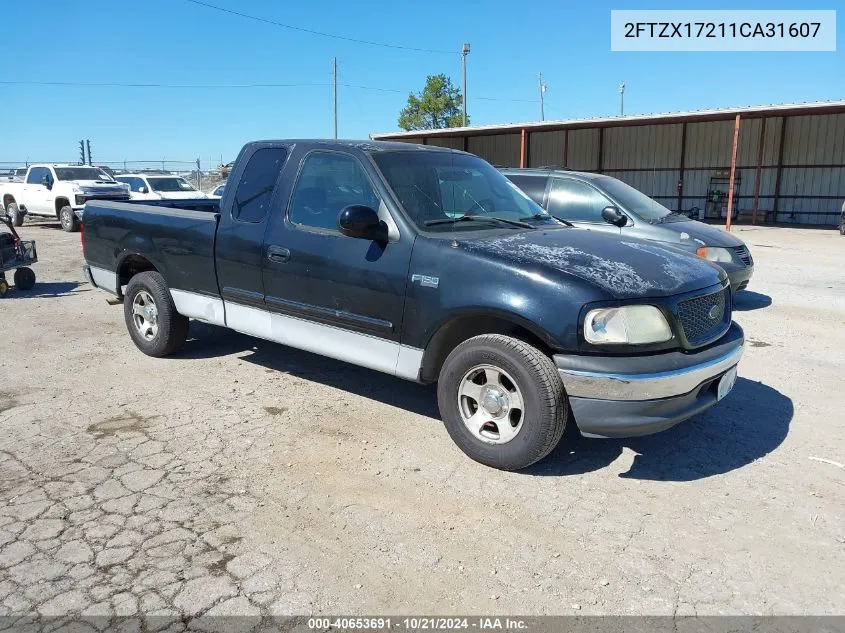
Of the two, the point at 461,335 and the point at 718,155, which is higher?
the point at 718,155

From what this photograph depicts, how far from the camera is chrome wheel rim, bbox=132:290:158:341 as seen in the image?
6082mm

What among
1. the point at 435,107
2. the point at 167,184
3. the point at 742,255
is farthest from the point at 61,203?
the point at 435,107

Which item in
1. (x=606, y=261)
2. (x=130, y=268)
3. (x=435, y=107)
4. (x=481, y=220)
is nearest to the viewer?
(x=606, y=261)

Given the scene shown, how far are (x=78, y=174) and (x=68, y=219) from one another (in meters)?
1.56

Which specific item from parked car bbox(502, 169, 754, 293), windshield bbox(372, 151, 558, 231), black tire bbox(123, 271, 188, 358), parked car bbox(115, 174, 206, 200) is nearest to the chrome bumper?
windshield bbox(372, 151, 558, 231)

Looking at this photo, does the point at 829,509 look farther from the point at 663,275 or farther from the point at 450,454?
the point at 450,454

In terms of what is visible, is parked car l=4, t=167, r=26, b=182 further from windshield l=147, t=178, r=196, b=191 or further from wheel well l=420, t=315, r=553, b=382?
wheel well l=420, t=315, r=553, b=382

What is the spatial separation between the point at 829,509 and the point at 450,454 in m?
2.07

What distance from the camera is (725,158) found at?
24.8 m

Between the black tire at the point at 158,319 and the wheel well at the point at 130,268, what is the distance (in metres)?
0.19

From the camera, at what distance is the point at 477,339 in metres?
3.85

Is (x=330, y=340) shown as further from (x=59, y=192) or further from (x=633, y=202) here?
(x=59, y=192)

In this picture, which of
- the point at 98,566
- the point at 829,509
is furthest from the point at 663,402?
the point at 98,566

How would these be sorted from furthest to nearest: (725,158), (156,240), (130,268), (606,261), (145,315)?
(725,158) < (130,268) < (145,315) < (156,240) < (606,261)
